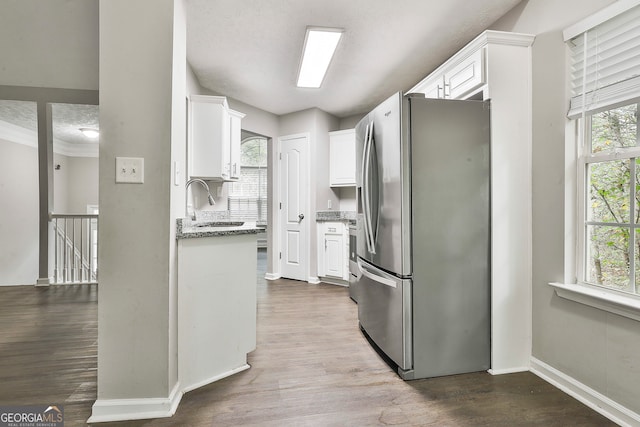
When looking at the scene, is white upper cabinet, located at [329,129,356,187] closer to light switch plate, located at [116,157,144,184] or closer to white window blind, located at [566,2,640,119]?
white window blind, located at [566,2,640,119]

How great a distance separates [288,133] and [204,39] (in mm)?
2218

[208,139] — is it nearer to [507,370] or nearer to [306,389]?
[306,389]

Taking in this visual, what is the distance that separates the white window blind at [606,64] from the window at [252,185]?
670 centimetres

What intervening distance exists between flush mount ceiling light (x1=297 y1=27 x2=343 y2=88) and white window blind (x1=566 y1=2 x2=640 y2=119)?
1633 millimetres

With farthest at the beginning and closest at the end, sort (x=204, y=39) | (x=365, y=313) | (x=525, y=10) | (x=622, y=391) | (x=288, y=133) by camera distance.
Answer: (x=288, y=133), (x=204, y=39), (x=365, y=313), (x=525, y=10), (x=622, y=391)

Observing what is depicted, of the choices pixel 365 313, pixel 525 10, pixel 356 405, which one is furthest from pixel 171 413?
pixel 525 10

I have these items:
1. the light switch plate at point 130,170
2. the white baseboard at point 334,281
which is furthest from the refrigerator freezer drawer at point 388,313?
the white baseboard at point 334,281

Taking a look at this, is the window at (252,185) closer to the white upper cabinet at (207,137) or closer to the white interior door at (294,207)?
the white interior door at (294,207)

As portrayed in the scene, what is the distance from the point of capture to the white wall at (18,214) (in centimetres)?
527

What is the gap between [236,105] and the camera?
14.1 feet

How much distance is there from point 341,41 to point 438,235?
1.93 meters

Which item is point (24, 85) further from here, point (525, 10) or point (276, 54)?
point (525, 10)

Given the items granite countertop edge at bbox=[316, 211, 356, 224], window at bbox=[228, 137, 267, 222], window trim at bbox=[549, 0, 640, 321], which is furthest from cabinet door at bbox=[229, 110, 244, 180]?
window at bbox=[228, 137, 267, 222]

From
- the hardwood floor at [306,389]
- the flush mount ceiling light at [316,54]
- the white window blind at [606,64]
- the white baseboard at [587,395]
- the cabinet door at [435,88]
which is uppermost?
the flush mount ceiling light at [316,54]
